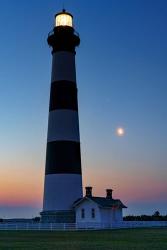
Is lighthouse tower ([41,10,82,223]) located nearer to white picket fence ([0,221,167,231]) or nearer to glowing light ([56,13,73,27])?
white picket fence ([0,221,167,231])

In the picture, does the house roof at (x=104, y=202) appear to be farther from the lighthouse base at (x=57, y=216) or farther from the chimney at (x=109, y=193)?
the chimney at (x=109, y=193)

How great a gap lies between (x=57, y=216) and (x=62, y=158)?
513 cm

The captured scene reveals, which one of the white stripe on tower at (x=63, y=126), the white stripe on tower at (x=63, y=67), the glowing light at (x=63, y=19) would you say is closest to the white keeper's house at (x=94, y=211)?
the white stripe on tower at (x=63, y=126)

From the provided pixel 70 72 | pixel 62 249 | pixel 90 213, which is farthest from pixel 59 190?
pixel 62 249

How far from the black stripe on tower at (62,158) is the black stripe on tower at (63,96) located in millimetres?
3327

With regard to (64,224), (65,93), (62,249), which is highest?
(65,93)

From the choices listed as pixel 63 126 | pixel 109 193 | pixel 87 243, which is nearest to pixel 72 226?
pixel 63 126

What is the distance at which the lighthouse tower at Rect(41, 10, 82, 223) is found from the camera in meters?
35.4

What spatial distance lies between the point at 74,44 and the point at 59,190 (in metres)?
13.7

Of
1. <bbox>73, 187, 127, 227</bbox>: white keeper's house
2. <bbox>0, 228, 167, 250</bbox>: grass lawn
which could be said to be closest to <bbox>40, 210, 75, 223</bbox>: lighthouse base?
<bbox>73, 187, 127, 227</bbox>: white keeper's house

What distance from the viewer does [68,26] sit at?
129 ft

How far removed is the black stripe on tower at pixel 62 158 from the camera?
35.3 meters

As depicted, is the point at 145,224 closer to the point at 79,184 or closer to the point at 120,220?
the point at 120,220

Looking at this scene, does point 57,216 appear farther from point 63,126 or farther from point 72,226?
point 63,126
